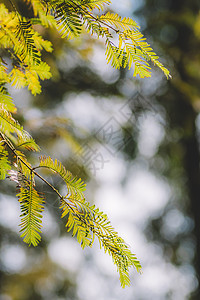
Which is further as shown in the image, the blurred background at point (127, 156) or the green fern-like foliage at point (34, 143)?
the blurred background at point (127, 156)

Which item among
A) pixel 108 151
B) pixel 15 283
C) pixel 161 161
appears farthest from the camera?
pixel 161 161

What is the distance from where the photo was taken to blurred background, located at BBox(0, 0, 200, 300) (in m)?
2.10

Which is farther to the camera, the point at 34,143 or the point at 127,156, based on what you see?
the point at 127,156

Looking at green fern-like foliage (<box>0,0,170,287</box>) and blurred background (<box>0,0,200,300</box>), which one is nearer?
green fern-like foliage (<box>0,0,170,287</box>)

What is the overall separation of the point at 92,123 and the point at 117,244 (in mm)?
1996

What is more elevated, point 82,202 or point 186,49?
point 186,49

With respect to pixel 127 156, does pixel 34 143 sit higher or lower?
lower

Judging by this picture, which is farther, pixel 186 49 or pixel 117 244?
pixel 186 49

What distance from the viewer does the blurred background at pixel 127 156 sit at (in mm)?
2098

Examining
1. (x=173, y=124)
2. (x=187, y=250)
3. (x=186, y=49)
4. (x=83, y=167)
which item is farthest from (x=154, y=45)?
(x=187, y=250)

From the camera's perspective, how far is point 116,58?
47 centimetres

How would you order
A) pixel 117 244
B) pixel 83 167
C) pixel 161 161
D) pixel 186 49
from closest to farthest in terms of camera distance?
pixel 117 244 → pixel 83 167 → pixel 186 49 → pixel 161 161

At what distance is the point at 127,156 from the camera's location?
2.88 m

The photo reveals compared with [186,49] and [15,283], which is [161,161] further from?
[15,283]
